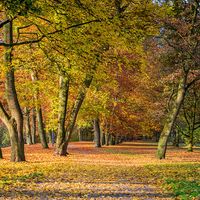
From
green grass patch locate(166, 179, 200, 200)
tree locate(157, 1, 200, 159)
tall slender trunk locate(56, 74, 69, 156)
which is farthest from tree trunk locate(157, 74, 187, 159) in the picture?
green grass patch locate(166, 179, 200, 200)

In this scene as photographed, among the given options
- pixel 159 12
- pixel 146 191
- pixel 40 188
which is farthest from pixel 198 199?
pixel 159 12

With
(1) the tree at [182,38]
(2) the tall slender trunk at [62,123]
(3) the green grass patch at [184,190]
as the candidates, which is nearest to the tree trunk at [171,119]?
(1) the tree at [182,38]

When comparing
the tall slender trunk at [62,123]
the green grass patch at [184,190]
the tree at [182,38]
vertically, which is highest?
the tree at [182,38]

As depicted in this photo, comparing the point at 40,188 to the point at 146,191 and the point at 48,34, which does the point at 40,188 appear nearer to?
the point at 146,191

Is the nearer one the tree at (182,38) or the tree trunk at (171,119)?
the tree at (182,38)

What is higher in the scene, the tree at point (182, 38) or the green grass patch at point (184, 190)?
the tree at point (182, 38)

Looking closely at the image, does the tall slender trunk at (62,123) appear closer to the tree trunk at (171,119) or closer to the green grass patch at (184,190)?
the tree trunk at (171,119)

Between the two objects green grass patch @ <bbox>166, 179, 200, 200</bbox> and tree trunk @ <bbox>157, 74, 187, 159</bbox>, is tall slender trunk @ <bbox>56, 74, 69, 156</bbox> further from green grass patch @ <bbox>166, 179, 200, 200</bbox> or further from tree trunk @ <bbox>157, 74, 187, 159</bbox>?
green grass patch @ <bbox>166, 179, 200, 200</bbox>

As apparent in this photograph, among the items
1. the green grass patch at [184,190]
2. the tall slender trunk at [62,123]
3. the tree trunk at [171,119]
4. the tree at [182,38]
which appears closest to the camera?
the green grass patch at [184,190]

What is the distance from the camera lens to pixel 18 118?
21.1m

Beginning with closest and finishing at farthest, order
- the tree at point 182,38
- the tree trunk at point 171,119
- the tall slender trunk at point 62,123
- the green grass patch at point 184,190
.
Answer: the green grass patch at point 184,190 → the tree at point 182,38 → the tree trunk at point 171,119 → the tall slender trunk at point 62,123

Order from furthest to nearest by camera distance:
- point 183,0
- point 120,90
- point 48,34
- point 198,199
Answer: point 120,90, point 183,0, point 48,34, point 198,199

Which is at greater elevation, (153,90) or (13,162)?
(153,90)

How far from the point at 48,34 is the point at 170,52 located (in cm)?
1515
